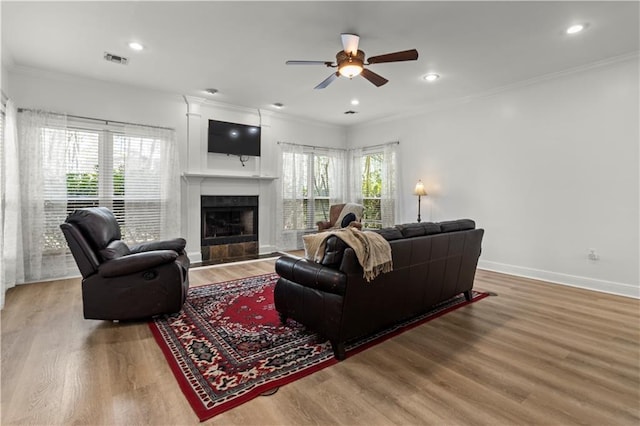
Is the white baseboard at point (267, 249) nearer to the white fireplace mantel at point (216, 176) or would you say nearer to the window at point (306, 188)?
the window at point (306, 188)

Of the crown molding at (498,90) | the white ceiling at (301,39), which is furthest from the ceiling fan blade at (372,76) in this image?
the crown molding at (498,90)

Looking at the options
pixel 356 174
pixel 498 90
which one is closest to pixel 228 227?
pixel 356 174

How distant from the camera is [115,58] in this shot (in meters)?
3.74

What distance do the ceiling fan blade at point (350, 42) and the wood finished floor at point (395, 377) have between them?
8.85 feet

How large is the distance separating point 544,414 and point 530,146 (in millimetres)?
3874

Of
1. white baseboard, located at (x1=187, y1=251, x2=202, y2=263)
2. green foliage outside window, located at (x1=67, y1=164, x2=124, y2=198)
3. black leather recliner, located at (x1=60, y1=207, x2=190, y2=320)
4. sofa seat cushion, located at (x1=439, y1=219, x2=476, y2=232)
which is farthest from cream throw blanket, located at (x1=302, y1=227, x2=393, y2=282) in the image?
green foliage outside window, located at (x1=67, y1=164, x2=124, y2=198)

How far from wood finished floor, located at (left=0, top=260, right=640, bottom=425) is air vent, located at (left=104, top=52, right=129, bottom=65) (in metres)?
2.88

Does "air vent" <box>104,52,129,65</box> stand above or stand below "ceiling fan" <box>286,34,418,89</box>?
above

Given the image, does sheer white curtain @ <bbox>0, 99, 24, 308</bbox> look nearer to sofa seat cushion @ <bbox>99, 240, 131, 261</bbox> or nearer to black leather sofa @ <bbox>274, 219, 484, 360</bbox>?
sofa seat cushion @ <bbox>99, 240, 131, 261</bbox>

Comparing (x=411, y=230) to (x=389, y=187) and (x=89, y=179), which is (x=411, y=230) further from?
(x=89, y=179)

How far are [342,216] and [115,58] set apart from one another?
4357 mm

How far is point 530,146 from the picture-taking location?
14.6 ft

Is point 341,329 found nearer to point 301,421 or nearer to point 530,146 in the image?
point 301,421

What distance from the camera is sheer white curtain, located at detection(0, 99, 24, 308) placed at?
11.6ft
